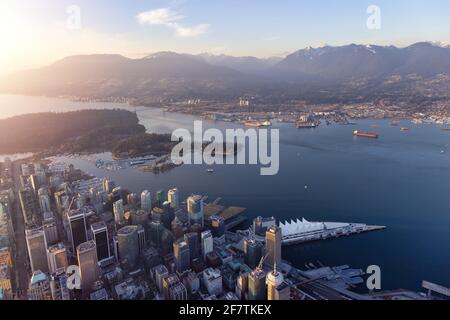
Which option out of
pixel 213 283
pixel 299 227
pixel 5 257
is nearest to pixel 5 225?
pixel 5 257

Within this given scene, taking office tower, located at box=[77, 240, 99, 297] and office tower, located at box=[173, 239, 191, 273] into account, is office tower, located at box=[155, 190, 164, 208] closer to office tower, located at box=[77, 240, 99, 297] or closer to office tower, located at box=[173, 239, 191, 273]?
office tower, located at box=[173, 239, 191, 273]

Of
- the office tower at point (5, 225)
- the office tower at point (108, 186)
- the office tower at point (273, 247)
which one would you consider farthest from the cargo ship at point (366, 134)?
the office tower at point (5, 225)

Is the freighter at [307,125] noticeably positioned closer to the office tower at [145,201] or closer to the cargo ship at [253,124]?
the cargo ship at [253,124]

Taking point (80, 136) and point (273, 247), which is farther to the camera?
point (80, 136)

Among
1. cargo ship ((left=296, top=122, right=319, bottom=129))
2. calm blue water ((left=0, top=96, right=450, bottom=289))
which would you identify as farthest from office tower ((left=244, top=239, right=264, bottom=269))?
cargo ship ((left=296, top=122, right=319, bottom=129))

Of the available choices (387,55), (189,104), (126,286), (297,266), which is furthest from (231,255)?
(387,55)

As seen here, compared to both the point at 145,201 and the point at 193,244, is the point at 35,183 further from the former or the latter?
the point at 193,244

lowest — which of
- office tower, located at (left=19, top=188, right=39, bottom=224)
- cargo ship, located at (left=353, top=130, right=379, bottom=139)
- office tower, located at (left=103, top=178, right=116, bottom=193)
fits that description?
office tower, located at (left=19, top=188, right=39, bottom=224)
